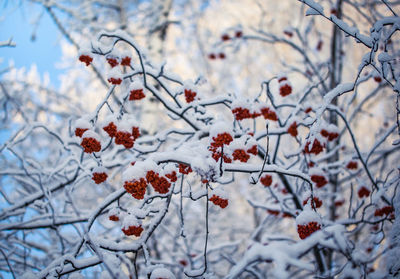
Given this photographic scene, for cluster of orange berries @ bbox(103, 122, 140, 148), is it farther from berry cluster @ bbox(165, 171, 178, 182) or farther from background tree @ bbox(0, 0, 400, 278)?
berry cluster @ bbox(165, 171, 178, 182)

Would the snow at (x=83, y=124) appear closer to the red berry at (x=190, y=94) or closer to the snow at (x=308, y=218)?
the red berry at (x=190, y=94)

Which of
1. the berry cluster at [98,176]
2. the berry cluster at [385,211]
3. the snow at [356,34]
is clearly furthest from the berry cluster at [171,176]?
the berry cluster at [385,211]

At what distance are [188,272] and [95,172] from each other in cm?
89

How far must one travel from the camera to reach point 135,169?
1.29m

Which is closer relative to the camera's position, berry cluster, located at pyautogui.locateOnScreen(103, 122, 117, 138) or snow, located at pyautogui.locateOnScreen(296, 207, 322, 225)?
snow, located at pyautogui.locateOnScreen(296, 207, 322, 225)

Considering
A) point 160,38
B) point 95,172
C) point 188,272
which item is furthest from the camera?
point 160,38

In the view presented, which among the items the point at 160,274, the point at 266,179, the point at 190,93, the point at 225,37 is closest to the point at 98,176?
the point at 160,274

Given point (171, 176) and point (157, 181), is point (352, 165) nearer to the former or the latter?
point (171, 176)

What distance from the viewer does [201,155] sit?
1.42m

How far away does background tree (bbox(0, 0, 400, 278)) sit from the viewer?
1385 mm

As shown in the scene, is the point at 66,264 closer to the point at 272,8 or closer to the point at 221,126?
the point at 221,126

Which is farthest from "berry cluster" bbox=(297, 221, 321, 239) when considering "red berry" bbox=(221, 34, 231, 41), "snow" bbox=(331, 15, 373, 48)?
"red berry" bbox=(221, 34, 231, 41)

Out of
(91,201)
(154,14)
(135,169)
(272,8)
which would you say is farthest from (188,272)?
(272,8)

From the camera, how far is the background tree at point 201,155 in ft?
4.54
